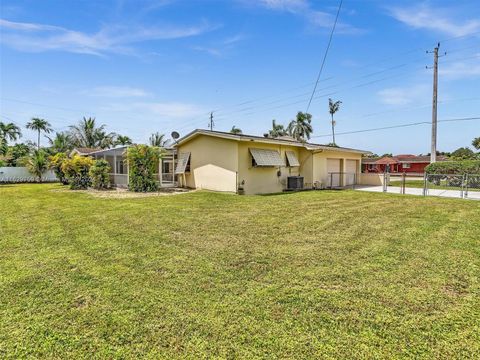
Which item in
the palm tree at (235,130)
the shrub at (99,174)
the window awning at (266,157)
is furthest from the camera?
the palm tree at (235,130)

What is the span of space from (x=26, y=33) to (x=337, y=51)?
15.9 metres

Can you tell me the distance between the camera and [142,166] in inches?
669

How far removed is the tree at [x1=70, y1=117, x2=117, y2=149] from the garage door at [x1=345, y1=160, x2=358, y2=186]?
37086 mm

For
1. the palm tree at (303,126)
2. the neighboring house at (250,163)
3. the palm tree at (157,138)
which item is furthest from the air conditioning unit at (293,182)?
the palm tree at (303,126)

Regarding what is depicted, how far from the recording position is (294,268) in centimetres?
479

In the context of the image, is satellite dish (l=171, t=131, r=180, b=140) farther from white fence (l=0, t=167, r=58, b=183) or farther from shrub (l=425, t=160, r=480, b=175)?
shrub (l=425, t=160, r=480, b=175)

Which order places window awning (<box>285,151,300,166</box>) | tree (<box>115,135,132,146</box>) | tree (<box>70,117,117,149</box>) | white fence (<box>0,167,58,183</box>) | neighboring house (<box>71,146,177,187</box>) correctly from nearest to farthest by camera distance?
window awning (<box>285,151,300,166</box>) → neighboring house (<box>71,146,177,187</box>) → white fence (<box>0,167,58,183</box>) → tree (<box>70,117,117,149</box>) → tree (<box>115,135,132,146</box>)

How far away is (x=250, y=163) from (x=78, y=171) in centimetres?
1237

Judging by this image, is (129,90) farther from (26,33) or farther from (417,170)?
(417,170)

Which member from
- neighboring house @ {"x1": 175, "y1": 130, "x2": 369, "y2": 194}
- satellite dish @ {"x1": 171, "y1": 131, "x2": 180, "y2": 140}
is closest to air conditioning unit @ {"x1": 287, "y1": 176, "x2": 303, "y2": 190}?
neighboring house @ {"x1": 175, "y1": 130, "x2": 369, "y2": 194}

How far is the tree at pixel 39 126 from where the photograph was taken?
3838 cm

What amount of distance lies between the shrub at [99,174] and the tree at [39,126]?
26.9m

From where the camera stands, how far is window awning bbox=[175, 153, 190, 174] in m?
18.9

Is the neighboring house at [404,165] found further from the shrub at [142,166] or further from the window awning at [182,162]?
the shrub at [142,166]
